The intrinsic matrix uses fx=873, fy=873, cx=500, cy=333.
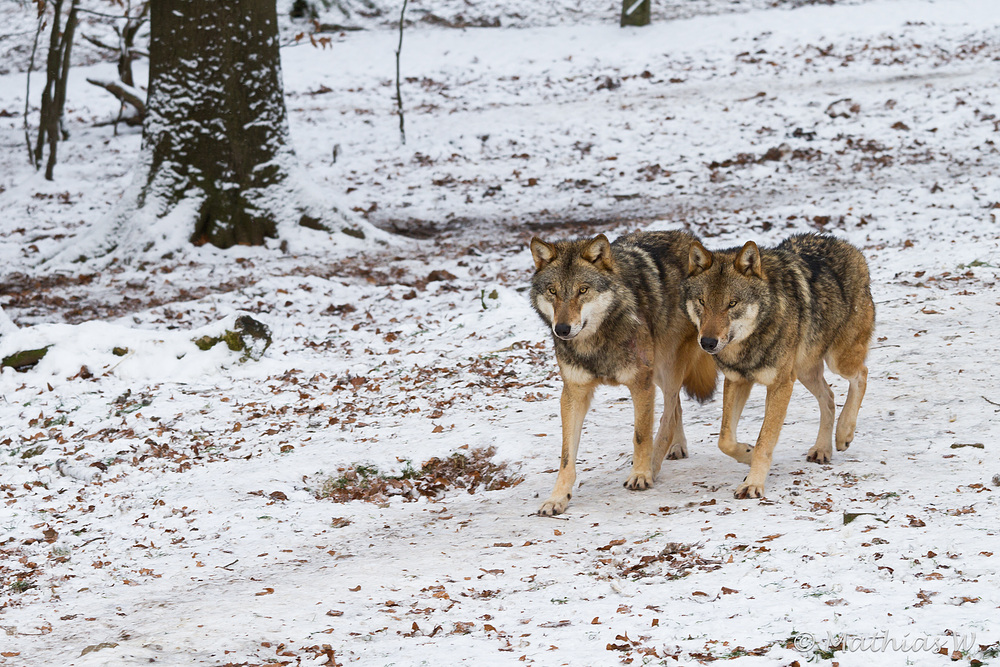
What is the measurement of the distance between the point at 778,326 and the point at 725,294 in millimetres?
474

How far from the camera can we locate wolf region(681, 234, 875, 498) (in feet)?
18.5

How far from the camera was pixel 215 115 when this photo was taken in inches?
538

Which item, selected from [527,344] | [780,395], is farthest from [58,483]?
[780,395]

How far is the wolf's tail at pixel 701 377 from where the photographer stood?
6.49m

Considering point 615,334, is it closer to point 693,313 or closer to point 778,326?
point 693,313

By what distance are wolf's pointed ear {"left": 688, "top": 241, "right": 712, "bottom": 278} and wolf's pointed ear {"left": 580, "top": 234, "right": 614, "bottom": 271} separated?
0.55 m

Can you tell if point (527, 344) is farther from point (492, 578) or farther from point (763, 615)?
point (763, 615)

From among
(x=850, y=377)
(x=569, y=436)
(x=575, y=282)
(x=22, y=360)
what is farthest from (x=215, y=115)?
(x=850, y=377)

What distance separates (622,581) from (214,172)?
11.1 metres

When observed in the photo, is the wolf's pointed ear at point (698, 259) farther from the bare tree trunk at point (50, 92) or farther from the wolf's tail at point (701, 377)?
the bare tree trunk at point (50, 92)

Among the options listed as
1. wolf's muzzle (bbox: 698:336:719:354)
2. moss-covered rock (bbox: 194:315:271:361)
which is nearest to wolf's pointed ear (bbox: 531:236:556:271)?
wolf's muzzle (bbox: 698:336:719:354)

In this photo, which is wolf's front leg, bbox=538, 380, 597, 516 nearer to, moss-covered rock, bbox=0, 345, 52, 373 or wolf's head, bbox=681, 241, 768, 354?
wolf's head, bbox=681, 241, 768, 354

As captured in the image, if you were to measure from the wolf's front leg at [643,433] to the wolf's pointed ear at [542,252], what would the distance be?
3.40ft

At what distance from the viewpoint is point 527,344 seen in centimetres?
993
